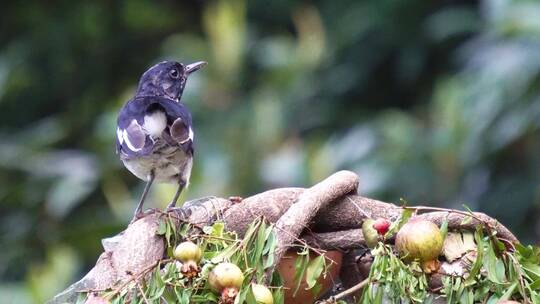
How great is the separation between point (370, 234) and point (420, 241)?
0.64ft

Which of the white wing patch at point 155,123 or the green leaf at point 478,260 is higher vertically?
the white wing patch at point 155,123

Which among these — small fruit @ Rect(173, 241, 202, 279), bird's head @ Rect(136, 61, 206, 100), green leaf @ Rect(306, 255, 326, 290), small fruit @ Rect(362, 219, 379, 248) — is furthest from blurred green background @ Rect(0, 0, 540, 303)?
small fruit @ Rect(173, 241, 202, 279)

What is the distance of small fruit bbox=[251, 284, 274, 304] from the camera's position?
225cm

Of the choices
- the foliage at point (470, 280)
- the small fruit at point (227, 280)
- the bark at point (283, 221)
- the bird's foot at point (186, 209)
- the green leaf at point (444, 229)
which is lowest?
the foliage at point (470, 280)

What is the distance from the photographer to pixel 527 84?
22.6 ft

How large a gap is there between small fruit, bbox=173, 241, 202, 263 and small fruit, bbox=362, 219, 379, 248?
1.28ft

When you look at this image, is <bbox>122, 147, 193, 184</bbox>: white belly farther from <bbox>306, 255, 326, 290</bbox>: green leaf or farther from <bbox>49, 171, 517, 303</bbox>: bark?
<bbox>306, 255, 326, 290</bbox>: green leaf

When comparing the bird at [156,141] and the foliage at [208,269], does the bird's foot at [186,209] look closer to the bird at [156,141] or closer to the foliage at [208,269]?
the foliage at [208,269]

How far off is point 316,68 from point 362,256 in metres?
5.93

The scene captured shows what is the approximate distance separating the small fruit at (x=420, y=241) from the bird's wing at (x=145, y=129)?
1.35 m

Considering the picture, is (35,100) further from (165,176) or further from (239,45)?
(165,176)

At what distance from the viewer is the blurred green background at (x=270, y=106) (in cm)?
678

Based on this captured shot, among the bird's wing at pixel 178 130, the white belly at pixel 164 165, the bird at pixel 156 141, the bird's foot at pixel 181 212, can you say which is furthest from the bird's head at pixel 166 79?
the bird's foot at pixel 181 212

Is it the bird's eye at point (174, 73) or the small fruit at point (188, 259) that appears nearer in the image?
the small fruit at point (188, 259)
